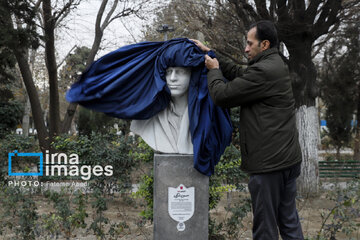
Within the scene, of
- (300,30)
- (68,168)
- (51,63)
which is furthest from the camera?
(51,63)

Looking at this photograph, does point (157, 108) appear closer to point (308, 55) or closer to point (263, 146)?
point (263, 146)

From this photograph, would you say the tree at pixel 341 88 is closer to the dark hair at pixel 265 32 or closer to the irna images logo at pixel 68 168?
the irna images logo at pixel 68 168

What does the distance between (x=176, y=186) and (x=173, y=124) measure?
593 millimetres

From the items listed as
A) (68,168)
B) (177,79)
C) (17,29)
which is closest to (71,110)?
(68,168)

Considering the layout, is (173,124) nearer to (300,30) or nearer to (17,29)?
(300,30)

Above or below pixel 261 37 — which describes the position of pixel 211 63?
below

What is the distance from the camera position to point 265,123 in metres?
2.59

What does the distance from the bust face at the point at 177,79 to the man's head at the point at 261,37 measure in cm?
66

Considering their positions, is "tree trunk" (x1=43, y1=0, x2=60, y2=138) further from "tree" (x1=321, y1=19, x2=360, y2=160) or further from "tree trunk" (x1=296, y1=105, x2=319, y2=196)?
"tree" (x1=321, y1=19, x2=360, y2=160)

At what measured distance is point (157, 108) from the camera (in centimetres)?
323

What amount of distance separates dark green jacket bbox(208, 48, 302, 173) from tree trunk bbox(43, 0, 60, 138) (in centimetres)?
715

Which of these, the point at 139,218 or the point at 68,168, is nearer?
the point at 139,218

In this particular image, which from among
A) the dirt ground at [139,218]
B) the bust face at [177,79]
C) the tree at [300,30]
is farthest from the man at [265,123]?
the tree at [300,30]

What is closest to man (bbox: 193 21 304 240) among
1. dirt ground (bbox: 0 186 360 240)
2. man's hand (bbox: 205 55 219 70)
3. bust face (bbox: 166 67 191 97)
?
man's hand (bbox: 205 55 219 70)
